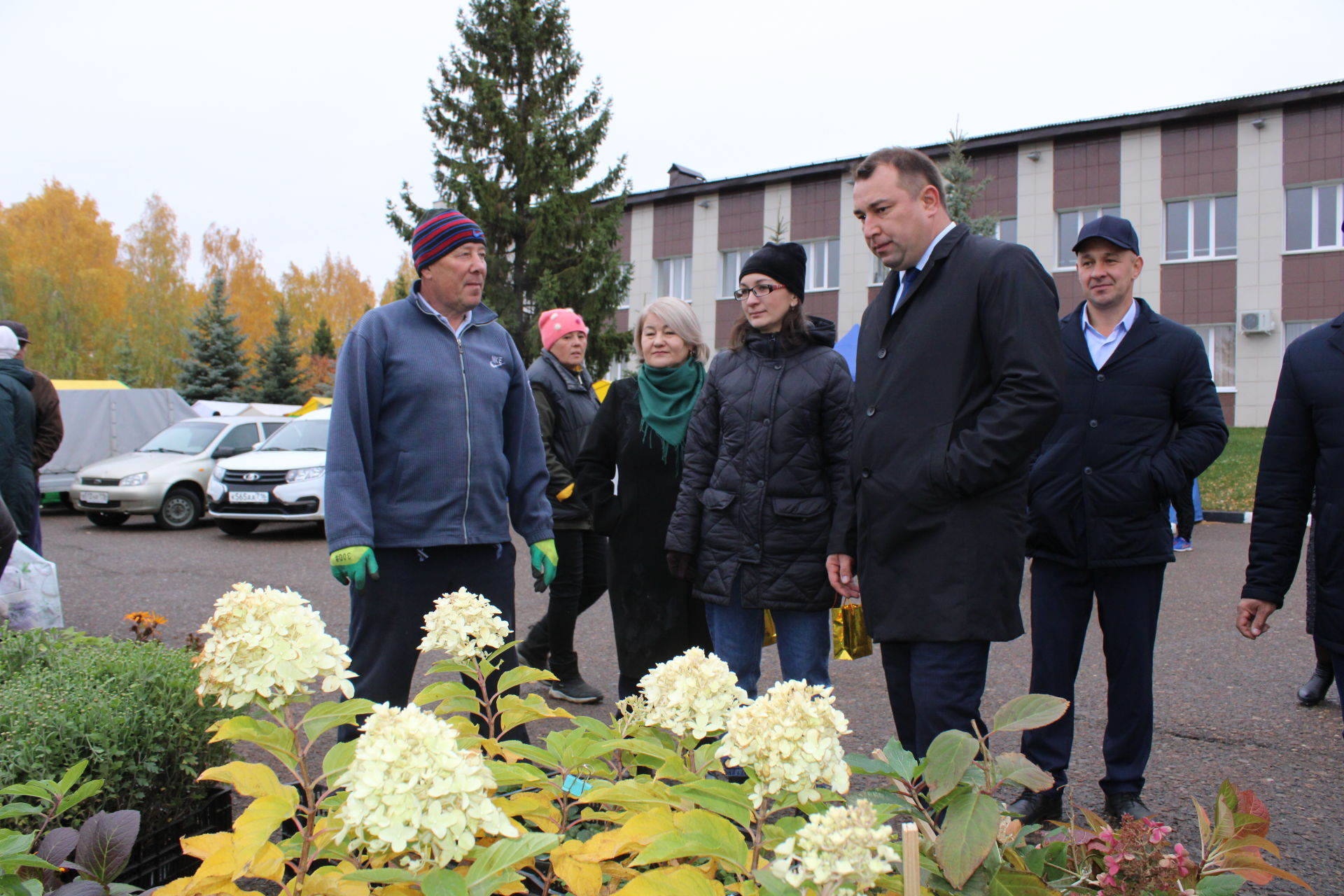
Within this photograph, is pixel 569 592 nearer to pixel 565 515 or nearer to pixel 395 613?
pixel 565 515

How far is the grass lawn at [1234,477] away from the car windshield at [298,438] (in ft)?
42.7

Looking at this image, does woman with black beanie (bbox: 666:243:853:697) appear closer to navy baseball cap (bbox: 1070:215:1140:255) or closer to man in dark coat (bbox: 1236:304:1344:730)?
navy baseball cap (bbox: 1070:215:1140:255)

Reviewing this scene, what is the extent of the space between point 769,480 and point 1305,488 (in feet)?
5.49

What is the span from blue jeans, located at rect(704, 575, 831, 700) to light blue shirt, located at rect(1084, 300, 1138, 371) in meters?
1.38

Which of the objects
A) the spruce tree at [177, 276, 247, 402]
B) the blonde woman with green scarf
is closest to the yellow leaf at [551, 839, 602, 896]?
the blonde woman with green scarf

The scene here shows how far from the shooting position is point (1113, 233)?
11.0 feet

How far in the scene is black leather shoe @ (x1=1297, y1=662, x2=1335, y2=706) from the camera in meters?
4.80

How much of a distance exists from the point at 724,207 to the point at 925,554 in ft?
88.5

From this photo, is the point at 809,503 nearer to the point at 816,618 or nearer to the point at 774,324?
the point at 816,618

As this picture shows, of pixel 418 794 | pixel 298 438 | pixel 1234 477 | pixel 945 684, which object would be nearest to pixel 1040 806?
pixel 945 684

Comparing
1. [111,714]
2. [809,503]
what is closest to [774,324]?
[809,503]

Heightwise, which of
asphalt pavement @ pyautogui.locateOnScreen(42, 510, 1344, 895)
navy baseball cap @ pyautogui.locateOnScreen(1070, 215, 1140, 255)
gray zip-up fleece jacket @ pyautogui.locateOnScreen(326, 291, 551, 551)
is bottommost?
asphalt pavement @ pyautogui.locateOnScreen(42, 510, 1344, 895)

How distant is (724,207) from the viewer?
28.2 m

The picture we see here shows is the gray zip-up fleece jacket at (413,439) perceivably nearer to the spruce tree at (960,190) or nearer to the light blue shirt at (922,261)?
the light blue shirt at (922,261)
